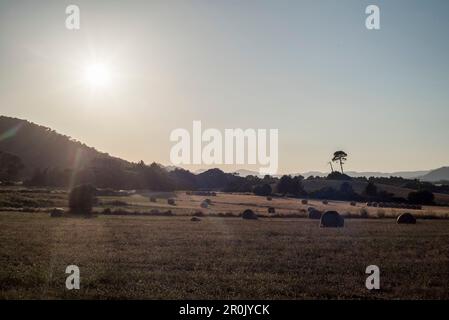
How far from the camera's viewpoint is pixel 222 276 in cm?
1694

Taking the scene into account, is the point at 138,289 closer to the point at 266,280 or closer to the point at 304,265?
the point at 266,280

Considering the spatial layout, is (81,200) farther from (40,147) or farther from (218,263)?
(40,147)

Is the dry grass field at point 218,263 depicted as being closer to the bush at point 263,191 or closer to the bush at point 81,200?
the bush at point 81,200

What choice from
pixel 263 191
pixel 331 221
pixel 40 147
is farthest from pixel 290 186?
pixel 40 147

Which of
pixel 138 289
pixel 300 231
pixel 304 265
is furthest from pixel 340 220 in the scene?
pixel 138 289

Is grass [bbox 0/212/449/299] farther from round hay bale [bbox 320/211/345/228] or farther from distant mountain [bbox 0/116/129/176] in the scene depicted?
distant mountain [bbox 0/116/129/176]

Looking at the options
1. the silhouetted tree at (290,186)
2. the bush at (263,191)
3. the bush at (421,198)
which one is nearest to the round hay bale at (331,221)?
the bush at (421,198)

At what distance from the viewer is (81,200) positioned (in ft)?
181

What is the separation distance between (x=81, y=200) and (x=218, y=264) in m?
38.5

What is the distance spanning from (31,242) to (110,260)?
280 inches

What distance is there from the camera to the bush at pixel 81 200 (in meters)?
55.1

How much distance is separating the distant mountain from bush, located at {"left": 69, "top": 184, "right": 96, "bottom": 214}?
313 ft

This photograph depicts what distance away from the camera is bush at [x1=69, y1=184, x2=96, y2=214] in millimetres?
55062

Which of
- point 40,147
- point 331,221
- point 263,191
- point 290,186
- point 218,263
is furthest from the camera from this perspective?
point 40,147
